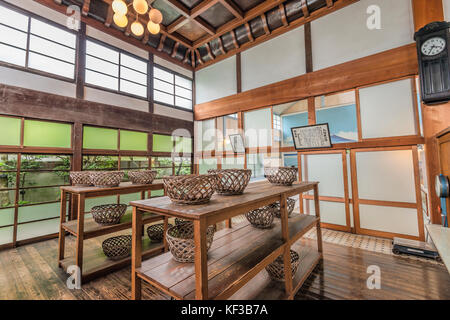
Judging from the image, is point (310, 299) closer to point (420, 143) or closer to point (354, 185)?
point (354, 185)

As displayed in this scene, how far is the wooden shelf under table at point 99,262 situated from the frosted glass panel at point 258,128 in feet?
10.1

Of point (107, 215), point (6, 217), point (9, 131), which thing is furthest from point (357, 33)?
point (6, 217)

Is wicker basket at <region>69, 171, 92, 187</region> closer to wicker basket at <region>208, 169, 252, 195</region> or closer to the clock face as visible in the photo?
wicker basket at <region>208, 169, 252, 195</region>

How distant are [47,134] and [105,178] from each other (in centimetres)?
232

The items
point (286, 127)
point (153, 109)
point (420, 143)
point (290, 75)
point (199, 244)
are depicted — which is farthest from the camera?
point (153, 109)

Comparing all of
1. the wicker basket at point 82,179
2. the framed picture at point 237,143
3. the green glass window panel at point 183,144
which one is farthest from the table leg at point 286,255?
the green glass window panel at point 183,144

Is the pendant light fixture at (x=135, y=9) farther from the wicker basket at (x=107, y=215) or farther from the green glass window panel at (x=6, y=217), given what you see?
the green glass window panel at (x=6, y=217)

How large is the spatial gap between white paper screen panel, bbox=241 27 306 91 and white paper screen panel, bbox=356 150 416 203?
2137 mm

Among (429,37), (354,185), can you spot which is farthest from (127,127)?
(429,37)

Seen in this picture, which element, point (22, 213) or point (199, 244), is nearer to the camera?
point (199, 244)

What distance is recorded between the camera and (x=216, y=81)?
545cm

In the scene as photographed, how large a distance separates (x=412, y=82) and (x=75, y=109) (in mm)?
5687

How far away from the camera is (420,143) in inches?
115

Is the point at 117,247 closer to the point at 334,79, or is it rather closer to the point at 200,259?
the point at 200,259
